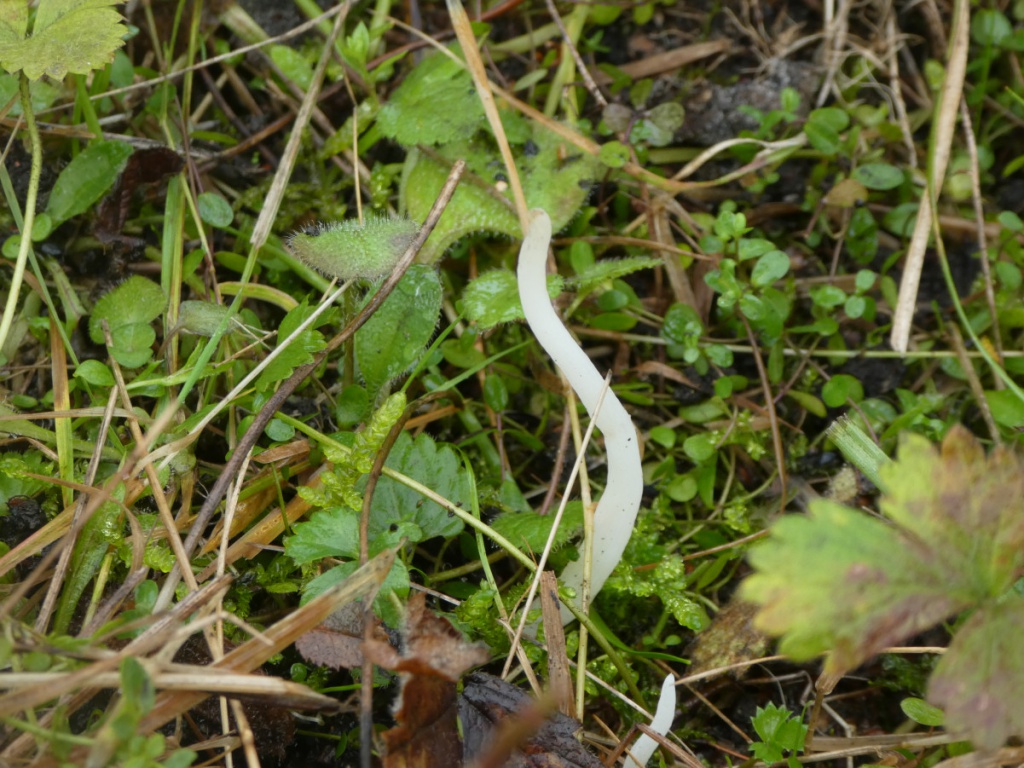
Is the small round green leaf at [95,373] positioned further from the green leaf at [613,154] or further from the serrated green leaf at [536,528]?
the green leaf at [613,154]

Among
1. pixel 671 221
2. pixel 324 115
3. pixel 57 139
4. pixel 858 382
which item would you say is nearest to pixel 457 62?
pixel 324 115

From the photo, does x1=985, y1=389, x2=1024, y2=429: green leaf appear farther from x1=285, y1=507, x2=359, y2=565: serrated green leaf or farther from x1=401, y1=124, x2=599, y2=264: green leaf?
x1=285, y1=507, x2=359, y2=565: serrated green leaf

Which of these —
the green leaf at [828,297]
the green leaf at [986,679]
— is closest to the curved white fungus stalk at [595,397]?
the green leaf at [986,679]

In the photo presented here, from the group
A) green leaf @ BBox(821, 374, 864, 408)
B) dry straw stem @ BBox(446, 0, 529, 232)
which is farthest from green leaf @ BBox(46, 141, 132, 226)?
green leaf @ BBox(821, 374, 864, 408)

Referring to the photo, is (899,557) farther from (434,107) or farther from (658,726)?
(434,107)

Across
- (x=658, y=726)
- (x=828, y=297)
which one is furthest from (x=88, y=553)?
(x=828, y=297)

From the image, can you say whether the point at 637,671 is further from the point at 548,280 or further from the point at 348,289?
the point at 348,289
